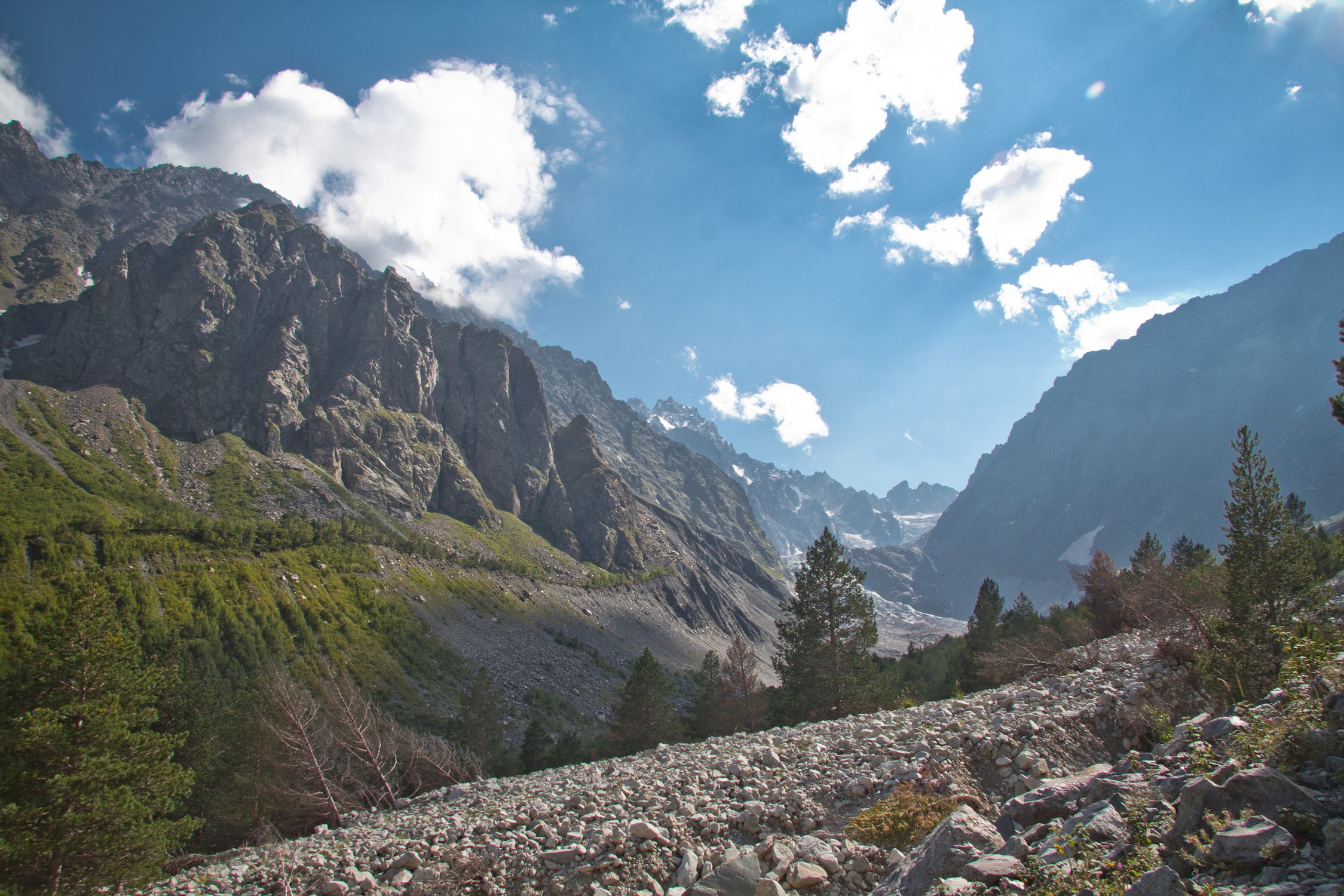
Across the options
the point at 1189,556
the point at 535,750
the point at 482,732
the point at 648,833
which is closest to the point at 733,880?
the point at 648,833

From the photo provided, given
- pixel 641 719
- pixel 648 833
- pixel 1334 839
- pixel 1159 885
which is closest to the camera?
pixel 1334 839

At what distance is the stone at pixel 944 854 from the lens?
6.38m

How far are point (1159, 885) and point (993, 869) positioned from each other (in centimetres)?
165

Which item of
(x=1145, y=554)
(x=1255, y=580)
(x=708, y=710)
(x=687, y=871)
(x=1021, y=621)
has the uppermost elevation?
(x=1255, y=580)

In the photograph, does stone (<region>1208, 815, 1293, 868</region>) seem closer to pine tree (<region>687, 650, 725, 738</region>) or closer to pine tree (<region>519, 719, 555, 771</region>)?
pine tree (<region>687, 650, 725, 738</region>)

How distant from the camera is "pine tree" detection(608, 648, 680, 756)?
3594 cm

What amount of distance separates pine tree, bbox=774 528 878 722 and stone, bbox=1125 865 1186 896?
25942 mm

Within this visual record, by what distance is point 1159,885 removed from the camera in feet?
14.7

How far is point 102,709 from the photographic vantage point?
51.3 feet

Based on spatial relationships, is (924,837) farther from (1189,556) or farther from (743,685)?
(1189,556)

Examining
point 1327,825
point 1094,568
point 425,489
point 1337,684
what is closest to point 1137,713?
point 1337,684

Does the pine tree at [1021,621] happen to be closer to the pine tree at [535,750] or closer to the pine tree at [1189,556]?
the pine tree at [1189,556]

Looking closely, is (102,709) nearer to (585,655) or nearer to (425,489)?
(585,655)

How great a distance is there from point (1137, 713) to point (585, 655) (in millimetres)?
112344
